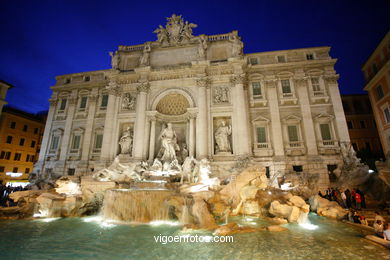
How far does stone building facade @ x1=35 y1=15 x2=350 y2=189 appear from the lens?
1698cm

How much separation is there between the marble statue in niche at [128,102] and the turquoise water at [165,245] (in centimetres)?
1323

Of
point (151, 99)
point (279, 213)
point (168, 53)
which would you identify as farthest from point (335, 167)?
point (168, 53)

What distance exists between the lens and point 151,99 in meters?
19.2

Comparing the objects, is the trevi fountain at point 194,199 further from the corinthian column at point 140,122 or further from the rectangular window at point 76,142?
the rectangular window at point 76,142

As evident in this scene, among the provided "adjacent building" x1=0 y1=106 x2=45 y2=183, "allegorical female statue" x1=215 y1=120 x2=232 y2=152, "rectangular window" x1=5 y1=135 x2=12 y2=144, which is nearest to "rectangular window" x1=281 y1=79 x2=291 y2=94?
"allegorical female statue" x1=215 y1=120 x2=232 y2=152

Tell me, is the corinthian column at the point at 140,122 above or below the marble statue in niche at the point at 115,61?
below

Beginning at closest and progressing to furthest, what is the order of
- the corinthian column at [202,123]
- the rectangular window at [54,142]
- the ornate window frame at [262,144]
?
1. the corinthian column at [202,123]
2. the ornate window frame at [262,144]
3. the rectangular window at [54,142]

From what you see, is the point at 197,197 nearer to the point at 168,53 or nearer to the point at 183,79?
the point at 183,79

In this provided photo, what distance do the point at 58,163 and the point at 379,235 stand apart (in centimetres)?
2445

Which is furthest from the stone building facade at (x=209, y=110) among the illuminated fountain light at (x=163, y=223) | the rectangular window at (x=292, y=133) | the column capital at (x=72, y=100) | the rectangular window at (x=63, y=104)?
the illuminated fountain light at (x=163, y=223)

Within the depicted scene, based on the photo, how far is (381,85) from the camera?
792 inches

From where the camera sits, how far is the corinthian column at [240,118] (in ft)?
54.2

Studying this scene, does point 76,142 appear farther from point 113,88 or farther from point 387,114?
point 387,114

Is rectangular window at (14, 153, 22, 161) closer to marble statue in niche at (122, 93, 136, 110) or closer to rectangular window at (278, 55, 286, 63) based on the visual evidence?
marble statue in niche at (122, 93, 136, 110)
